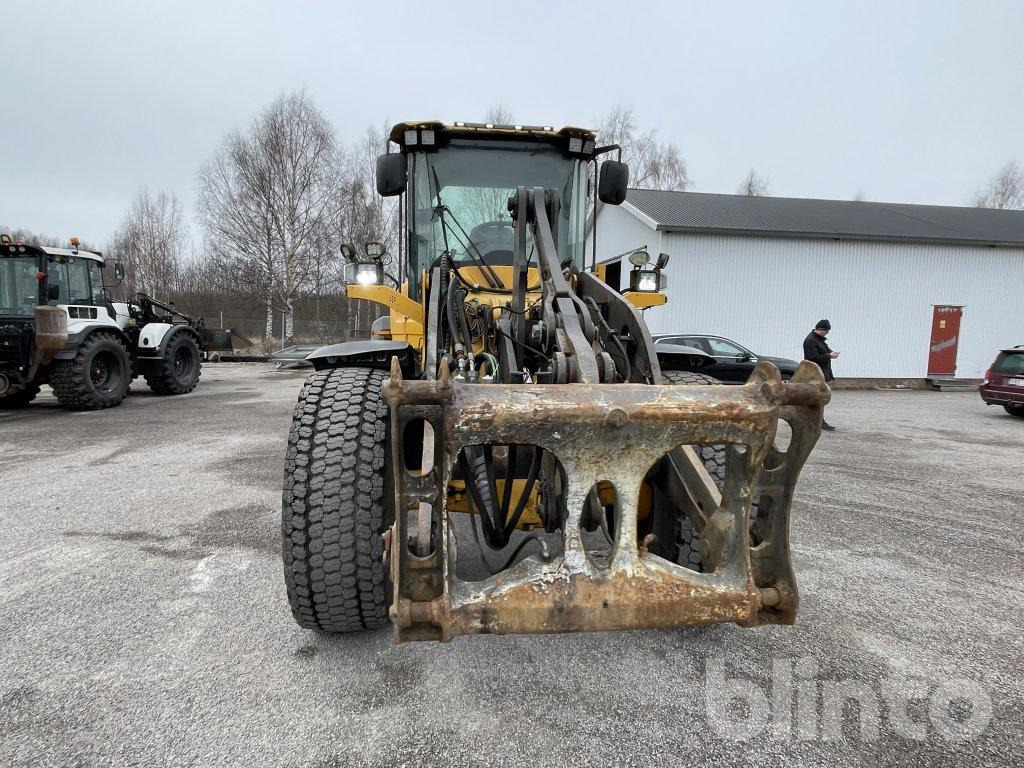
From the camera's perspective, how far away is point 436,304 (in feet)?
9.64

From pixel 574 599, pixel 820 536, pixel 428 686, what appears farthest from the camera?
pixel 820 536

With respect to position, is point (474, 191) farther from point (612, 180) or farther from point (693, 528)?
point (693, 528)

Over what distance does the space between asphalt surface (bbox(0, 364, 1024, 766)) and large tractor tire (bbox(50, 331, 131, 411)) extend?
5308mm

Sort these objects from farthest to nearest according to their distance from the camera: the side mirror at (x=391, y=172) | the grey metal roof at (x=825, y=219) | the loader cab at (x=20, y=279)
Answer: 1. the grey metal roof at (x=825, y=219)
2. the loader cab at (x=20, y=279)
3. the side mirror at (x=391, y=172)

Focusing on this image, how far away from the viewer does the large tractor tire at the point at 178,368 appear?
1066cm

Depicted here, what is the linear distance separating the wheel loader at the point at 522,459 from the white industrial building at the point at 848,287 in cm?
1130

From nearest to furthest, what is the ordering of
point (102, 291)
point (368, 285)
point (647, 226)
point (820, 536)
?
point (368, 285), point (820, 536), point (102, 291), point (647, 226)

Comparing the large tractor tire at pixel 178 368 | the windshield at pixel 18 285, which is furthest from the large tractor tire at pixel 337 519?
the large tractor tire at pixel 178 368

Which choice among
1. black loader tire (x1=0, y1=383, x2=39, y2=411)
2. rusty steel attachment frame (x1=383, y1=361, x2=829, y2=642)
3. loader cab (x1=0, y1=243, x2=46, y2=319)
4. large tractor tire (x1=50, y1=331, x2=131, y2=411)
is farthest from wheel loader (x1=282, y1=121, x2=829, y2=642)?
black loader tire (x1=0, y1=383, x2=39, y2=411)

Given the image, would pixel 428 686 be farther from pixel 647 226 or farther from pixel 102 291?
pixel 647 226

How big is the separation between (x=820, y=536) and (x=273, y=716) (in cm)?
354

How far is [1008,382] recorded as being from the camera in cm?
933

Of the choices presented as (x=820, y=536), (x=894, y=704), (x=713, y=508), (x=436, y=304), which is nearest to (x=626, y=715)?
(x=713, y=508)

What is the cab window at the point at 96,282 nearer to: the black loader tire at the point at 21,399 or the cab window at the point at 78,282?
the cab window at the point at 78,282
